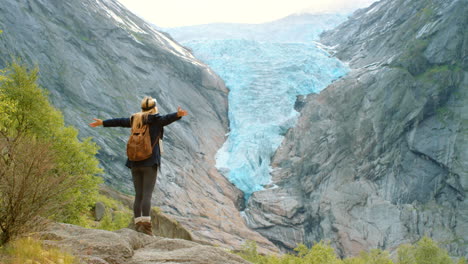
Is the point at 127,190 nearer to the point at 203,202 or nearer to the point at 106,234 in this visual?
the point at 203,202

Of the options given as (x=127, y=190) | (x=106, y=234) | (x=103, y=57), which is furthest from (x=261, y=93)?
(x=106, y=234)

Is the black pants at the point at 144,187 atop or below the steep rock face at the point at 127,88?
below

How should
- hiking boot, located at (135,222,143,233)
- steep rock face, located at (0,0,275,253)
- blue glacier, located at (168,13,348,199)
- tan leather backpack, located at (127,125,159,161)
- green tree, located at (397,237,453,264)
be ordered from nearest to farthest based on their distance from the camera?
tan leather backpack, located at (127,125,159,161) < hiking boot, located at (135,222,143,233) < green tree, located at (397,237,453,264) < steep rock face, located at (0,0,275,253) < blue glacier, located at (168,13,348,199)

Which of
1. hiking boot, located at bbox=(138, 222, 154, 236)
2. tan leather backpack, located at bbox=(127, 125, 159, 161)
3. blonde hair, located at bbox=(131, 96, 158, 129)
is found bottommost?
hiking boot, located at bbox=(138, 222, 154, 236)

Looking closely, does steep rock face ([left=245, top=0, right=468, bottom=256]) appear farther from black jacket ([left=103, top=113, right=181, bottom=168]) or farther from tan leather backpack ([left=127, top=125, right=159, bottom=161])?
tan leather backpack ([left=127, top=125, right=159, bottom=161])

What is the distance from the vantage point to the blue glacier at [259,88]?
52406 mm

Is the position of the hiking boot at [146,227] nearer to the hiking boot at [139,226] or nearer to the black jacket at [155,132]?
the hiking boot at [139,226]

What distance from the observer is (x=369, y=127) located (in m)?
51.2

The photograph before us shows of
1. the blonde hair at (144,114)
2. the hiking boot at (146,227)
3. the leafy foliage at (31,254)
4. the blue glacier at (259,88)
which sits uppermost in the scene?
the blue glacier at (259,88)

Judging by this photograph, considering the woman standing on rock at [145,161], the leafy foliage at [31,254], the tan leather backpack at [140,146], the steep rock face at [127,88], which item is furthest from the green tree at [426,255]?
the leafy foliage at [31,254]

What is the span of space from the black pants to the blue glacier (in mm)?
41998

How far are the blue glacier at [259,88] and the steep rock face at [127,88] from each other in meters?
1.86

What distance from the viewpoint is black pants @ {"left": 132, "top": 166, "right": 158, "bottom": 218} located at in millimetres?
7879

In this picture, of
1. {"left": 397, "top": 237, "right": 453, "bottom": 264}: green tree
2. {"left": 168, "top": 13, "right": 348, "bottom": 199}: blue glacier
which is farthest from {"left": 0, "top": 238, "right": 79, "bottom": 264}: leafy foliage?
{"left": 168, "top": 13, "right": 348, "bottom": 199}: blue glacier
